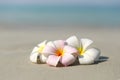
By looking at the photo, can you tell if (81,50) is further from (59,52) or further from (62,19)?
(62,19)

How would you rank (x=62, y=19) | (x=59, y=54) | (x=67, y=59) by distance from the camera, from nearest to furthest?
(x=67, y=59), (x=59, y=54), (x=62, y=19)

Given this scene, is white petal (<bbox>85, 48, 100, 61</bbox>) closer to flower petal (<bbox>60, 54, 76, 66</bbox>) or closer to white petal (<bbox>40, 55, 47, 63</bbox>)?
flower petal (<bbox>60, 54, 76, 66</bbox>)

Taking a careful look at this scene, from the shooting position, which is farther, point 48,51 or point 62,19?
point 62,19

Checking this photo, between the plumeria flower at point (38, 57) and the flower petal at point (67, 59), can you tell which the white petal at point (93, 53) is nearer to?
the flower petal at point (67, 59)

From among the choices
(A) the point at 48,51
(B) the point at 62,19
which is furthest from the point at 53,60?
(B) the point at 62,19

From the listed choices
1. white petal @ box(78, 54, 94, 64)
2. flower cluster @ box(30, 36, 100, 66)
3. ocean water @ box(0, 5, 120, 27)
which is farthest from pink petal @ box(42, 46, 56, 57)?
ocean water @ box(0, 5, 120, 27)

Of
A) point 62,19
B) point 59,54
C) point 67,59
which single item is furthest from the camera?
point 62,19

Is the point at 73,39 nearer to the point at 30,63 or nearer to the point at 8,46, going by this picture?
the point at 30,63
